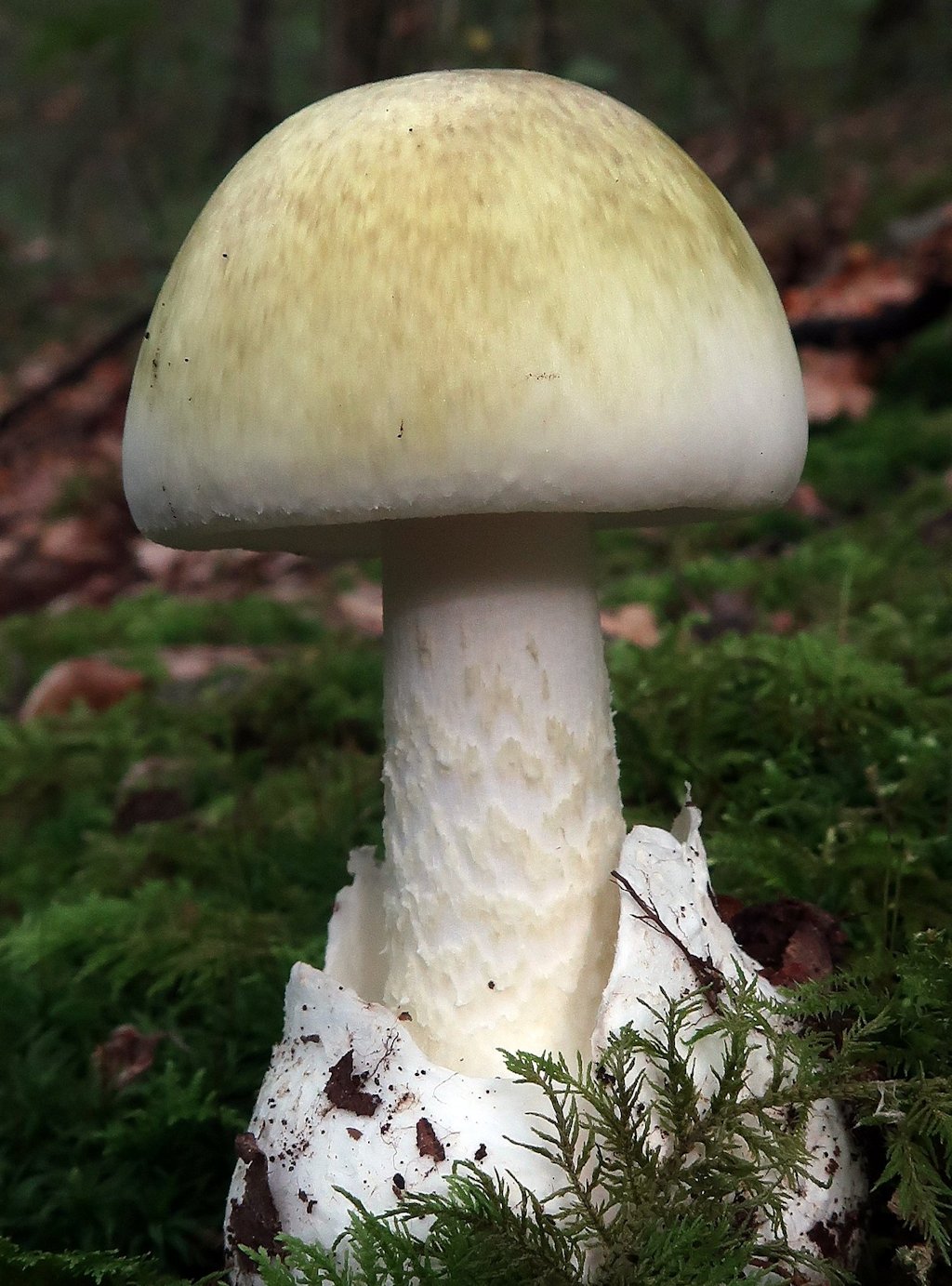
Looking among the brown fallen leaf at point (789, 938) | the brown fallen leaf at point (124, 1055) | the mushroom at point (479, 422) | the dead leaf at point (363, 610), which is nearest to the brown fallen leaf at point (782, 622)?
the dead leaf at point (363, 610)

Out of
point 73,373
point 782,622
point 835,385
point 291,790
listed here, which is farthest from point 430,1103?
point 73,373

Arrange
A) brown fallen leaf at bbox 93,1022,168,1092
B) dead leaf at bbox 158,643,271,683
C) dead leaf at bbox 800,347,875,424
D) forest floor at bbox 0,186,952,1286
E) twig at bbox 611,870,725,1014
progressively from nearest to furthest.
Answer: twig at bbox 611,870,725,1014
forest floor at bbox 0,186,952,1286
brown fallen leaf at bbox 93,1022,168,1092
dead leaf at bbox 158,643,271,683
dead leaf at bbox 800,347,875,424

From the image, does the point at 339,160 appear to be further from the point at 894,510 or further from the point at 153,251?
the point at 153,251

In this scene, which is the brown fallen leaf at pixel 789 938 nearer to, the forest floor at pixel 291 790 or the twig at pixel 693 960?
the forest floor at pixel 291 790

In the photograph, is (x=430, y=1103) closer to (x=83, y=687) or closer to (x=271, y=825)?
(x=271, y=825)

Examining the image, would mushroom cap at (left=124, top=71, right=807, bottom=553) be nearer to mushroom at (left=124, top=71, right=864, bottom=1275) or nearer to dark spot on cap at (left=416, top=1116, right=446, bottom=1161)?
mushroom at (left=124, top=71, right=864, bottom=1275)

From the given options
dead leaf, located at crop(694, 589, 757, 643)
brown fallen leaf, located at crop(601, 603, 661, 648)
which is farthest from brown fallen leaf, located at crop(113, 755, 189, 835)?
dead leaf, located at crop(694, 589, 757, 643)

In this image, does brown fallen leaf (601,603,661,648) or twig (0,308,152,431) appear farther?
twig (0,308,152,431)

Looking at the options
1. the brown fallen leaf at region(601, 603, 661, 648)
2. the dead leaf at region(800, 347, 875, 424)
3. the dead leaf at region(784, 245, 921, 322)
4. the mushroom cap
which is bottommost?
the brown fallen leaf at region(601, 603, 661, 648)
